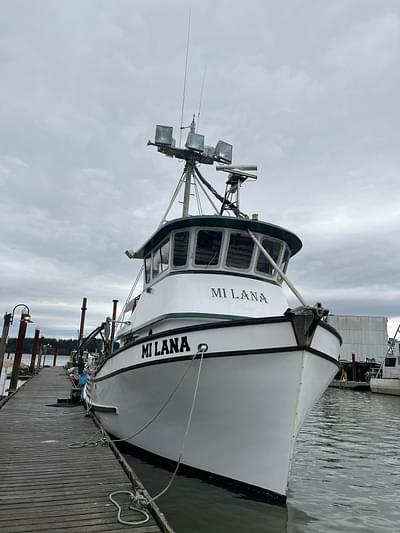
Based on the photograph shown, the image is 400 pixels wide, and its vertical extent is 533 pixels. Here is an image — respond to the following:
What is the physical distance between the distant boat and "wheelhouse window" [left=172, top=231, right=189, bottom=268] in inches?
1115

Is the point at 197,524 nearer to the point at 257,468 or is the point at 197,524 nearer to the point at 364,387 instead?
the point at 257,468

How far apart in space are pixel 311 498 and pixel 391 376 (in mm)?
30509

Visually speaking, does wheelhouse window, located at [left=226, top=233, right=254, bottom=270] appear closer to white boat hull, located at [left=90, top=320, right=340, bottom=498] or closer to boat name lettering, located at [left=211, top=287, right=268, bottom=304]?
boat name lettering, located at [left=211, top=287, right=268, bottom=304]

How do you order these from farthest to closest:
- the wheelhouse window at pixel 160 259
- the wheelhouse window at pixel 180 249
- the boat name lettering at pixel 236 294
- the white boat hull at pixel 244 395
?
the wheelhouse window at pixel 160 259 < the wheelhouse window at pixel 180 249 < the boat name lettering at pixel 236 294 < the white boat hull at pixel 244 395

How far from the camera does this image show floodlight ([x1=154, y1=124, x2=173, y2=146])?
11.9 m

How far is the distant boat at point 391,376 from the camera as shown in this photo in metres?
32.2

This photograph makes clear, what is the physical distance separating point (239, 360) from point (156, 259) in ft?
15.3

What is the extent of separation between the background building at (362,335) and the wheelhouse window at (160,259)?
1590 inches

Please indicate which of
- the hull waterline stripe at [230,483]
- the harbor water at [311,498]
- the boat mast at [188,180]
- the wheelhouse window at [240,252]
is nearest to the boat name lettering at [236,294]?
the wheelhouse window at [240,252]

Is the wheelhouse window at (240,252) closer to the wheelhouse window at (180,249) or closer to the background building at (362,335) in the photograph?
the wheelhouse window at (180,249)

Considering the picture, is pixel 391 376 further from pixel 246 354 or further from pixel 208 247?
pixel 246 354

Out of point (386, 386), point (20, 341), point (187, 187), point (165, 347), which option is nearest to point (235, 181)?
point (187, 187)

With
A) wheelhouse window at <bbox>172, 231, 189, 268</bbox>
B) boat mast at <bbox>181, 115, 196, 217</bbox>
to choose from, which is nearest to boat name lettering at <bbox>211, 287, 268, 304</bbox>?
wheelhouse window at <bbox>172, 231, 189, 268</bbox>

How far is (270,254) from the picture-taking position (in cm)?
957
